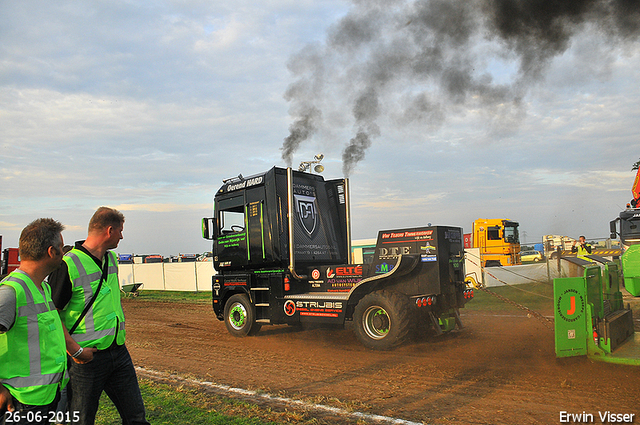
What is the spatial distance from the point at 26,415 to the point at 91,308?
2.65 feet

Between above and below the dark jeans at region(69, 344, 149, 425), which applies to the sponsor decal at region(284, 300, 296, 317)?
below

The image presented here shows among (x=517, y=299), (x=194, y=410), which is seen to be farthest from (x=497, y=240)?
(x=194, y=410)

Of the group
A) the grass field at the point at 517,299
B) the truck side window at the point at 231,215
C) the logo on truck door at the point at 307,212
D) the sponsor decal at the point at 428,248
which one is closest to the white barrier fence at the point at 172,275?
the grass field at the point at 517,299

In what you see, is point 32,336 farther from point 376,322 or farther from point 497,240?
point 497,240

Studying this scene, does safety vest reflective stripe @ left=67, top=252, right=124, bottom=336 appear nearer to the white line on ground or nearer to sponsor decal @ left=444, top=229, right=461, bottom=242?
the white line on ground

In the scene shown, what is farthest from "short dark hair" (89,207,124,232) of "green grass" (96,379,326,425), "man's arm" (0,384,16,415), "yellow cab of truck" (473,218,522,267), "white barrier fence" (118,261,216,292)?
"yellow cab of truck" (473,218,522,267)

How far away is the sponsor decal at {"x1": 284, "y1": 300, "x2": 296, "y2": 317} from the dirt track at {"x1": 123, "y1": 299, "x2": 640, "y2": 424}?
57 centimetres

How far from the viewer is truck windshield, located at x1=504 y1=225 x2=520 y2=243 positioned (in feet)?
79.5

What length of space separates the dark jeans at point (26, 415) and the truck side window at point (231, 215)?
24.1ft

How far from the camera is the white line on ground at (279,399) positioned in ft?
14.1

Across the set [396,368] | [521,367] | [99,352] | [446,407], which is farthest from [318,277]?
[99,352]

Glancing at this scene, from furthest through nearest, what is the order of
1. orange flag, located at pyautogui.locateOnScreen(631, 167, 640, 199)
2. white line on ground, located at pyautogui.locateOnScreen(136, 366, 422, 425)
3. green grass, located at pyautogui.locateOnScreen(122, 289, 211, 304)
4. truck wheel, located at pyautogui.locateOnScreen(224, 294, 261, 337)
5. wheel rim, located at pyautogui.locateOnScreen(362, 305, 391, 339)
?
green grass, located at pyautogui.locateOnScreen(122, 289, 211, 304)
orange flag, located at pyautogui.locateOnScreen(631, 167, 640, 199)
truck wheel, located at pyautogui.locateOnScreen(224, 294, 261, 337)
wheel rim, located at pyautogui.locateOnScreen(362, 305, 391, 339)
white line on ground, located at pyautogui.locateOnScreen(136, 366, 422, 425)

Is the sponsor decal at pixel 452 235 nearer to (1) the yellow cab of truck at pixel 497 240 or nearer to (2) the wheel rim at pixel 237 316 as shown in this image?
(2) the wheel rim at pixel 237 316

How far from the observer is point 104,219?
10.7 feet
